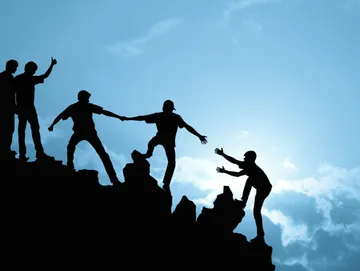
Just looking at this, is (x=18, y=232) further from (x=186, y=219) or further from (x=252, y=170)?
(x=252, y=170)

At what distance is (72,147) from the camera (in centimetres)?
1597

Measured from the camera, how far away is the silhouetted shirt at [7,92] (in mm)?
14820

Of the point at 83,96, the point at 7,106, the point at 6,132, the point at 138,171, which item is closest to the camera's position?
the point at 7,106

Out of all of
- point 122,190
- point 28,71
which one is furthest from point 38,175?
point 28,71

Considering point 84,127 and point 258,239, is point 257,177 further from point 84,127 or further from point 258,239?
point 84,127

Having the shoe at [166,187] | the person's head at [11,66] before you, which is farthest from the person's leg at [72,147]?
the shoe at [166,187]

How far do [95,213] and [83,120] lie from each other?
4029 mm

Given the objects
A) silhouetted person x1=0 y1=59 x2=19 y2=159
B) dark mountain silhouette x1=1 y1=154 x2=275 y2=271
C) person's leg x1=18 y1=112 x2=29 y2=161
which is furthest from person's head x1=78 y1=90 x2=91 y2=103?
dark mountain silhouette x1=1 y1=154 x2=275 y2=271

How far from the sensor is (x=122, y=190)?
15.7m

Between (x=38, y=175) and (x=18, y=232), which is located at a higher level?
(x=38, y=175)

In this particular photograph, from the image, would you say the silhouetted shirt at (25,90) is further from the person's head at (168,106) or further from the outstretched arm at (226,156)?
the outstretched arm at (226,156)

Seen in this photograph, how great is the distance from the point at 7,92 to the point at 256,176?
443 inches

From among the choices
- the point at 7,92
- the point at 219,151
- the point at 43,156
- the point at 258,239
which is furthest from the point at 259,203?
the point at 7,92

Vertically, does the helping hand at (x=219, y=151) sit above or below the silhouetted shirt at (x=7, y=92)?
above
